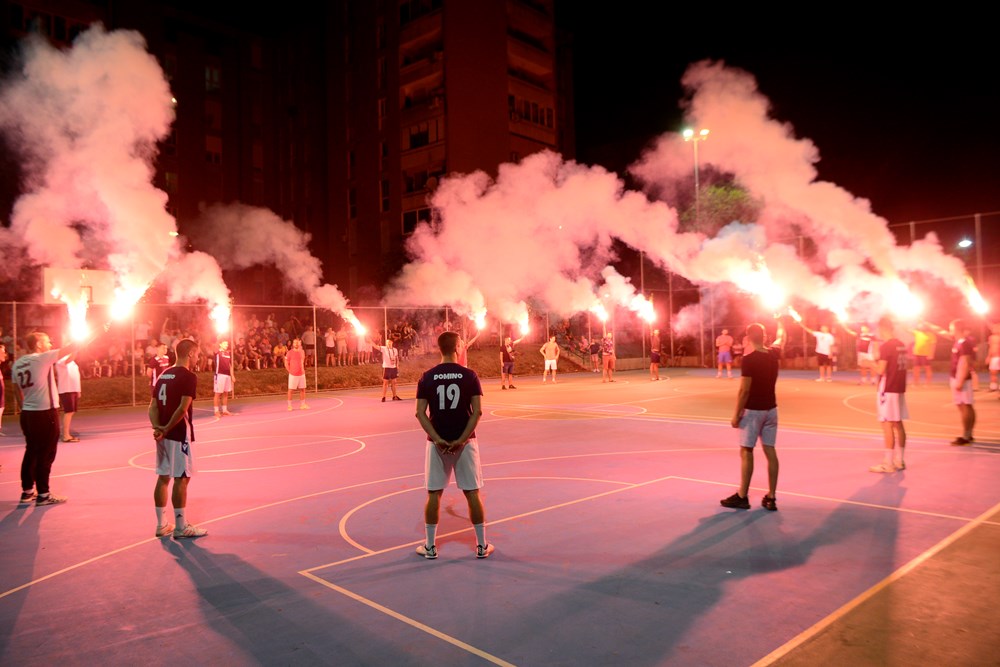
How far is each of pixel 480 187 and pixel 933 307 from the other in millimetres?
25693

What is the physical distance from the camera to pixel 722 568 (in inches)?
236

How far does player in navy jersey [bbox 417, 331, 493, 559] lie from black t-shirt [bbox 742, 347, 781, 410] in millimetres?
3628

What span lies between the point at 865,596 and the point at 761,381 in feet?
10.4

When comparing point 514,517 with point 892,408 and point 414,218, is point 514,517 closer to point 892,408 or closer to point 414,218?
point 892,408

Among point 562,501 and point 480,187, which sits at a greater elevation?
point 480,187

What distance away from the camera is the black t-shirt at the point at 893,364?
9.65 metres

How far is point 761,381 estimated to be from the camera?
26.6 feet

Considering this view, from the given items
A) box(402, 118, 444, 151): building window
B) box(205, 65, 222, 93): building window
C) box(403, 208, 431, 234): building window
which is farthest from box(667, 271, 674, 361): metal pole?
box(205, 65, 222, 93): building window

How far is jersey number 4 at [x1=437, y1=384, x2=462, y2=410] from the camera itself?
6457 millimetres

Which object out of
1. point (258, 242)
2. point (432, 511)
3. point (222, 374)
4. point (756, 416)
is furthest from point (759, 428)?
point (258, 242)

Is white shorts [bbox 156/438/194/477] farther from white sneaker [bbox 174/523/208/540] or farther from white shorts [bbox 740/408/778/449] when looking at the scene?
white shorts [bbox 740/408/778/449]

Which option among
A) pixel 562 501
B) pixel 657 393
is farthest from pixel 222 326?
pixel 562 501

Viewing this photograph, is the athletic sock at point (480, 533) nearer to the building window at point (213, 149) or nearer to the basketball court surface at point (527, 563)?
the basketball court surface at point (527, 563)

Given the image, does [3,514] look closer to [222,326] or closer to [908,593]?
[908,593]
